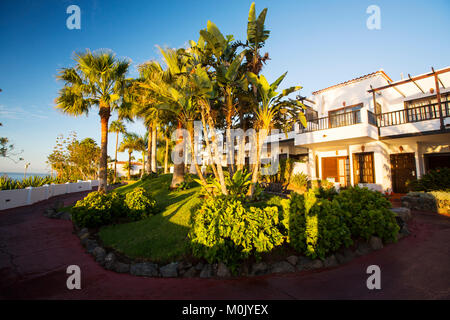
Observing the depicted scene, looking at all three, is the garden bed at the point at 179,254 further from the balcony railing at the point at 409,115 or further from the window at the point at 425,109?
the window at the point at 425,109

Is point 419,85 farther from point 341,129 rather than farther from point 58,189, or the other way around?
point 58,189

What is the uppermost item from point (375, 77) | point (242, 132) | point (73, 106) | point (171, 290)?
point (375, 77)

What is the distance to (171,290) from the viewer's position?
11.7ft

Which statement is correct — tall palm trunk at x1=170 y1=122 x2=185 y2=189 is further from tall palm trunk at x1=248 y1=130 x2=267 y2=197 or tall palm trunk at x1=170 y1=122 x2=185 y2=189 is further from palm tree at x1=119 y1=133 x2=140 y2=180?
palm tree at x1=119 y1=133 x2=140 y2=180

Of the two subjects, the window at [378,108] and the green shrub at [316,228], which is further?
the window at [378,108]

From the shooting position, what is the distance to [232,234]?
4.19m

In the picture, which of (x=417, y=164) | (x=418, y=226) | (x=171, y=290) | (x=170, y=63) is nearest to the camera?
(x=171, y=290)

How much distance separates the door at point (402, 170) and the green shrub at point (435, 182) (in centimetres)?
197

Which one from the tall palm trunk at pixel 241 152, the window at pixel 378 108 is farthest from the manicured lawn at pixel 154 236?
the window at pixel 378 108

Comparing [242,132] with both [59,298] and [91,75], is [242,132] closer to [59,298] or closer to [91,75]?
[59,298]

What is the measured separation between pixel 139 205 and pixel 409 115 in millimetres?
16330

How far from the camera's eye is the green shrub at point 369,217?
200 inches

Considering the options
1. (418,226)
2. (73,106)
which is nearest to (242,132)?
(418,226)
